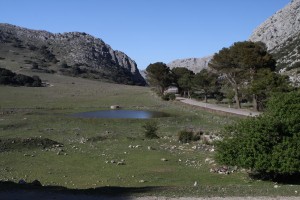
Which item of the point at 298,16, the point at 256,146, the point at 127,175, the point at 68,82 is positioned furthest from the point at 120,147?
the point at 298,16

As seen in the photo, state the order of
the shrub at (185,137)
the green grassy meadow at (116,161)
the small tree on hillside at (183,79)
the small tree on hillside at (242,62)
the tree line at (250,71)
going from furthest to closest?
1. the small tree on hillside at (183,79)
2. the small tree on hillside at (242,62)
3. the tree line at (250,71)
4. the shrub at (185,137)
5. the green grassy meadow at (116,161)

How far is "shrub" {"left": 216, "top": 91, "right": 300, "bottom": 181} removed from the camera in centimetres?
2197

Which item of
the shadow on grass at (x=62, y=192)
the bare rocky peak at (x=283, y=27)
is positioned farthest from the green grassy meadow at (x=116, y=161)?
the bare rocky peak at (x=283, y=27)

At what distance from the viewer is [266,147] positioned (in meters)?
22.7

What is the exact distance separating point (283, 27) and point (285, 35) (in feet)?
18.5

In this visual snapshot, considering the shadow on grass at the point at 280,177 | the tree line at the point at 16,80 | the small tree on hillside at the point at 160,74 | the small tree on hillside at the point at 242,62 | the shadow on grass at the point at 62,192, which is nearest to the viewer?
the shadow on grass at the point at 62,192

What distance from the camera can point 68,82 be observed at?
14488 centimetres

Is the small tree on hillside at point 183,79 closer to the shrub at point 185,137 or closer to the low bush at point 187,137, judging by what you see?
the low bush at point 187,137

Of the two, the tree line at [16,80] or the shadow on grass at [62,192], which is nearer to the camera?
the shadow on grass at [62,192]

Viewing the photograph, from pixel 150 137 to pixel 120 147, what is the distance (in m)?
6.43

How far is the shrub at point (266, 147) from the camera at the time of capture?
22.0 meters

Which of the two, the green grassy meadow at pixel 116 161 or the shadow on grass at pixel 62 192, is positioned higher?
the shadow on grass at pixel 62 192

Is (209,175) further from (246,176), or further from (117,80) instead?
(117,80)

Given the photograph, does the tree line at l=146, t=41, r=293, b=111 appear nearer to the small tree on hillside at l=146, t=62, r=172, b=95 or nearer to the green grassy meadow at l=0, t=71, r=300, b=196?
the green grassy meadow at l=0, t=71, r=300, b=196
